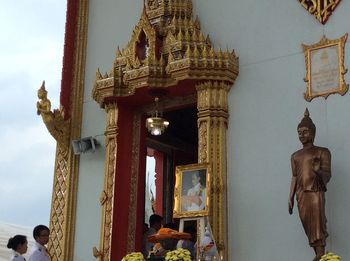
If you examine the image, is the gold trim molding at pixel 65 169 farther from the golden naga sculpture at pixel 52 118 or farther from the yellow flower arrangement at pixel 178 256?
the yellow flower arrangement at pixel 178 256

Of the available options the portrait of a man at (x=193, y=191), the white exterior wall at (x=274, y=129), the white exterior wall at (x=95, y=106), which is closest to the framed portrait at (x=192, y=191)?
the portrait of a man at (x=193, y=191)

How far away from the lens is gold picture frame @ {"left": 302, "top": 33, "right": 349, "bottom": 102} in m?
7.10

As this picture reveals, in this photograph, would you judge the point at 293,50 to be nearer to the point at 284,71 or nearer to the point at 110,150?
the point at 284,71

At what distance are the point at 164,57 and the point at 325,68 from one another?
210 centimetres


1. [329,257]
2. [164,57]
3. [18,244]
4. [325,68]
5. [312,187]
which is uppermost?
[164,57]

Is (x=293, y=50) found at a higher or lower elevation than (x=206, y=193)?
higher

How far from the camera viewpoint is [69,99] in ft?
31.1

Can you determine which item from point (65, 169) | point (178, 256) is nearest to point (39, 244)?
point (178, 256)

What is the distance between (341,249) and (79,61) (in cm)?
479

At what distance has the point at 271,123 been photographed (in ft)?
24.6

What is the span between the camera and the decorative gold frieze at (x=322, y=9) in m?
7.33

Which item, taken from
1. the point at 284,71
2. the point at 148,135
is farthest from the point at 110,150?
the point at 284,71

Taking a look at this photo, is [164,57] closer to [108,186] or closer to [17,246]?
[108,186]

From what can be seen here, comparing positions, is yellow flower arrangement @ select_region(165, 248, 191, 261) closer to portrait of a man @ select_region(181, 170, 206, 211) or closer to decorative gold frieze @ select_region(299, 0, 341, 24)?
portrait of a man @ select_region(181, 170, 206, 211)
